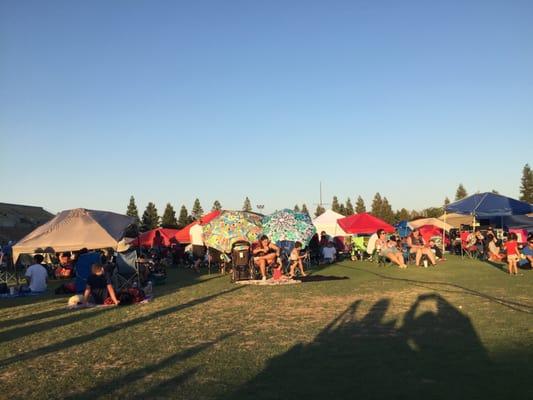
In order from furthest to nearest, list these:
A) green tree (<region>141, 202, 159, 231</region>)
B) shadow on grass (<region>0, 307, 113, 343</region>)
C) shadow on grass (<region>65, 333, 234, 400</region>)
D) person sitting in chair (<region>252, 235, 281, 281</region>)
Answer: green tree (<region>141, 202, 159, 231</region>), person sitting in chair (<region>252, 235, 281, 281</region>), shadow on grass (<region>0, 307, 113, 343</region>), shadow on grass (<region>65, 333, 234, 400</region>)

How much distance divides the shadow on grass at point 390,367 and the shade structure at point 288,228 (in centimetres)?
1062

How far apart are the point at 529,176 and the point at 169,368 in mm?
75279

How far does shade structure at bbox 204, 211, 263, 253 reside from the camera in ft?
56.4

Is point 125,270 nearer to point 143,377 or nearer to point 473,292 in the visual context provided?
point 143,377

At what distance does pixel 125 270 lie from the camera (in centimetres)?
1227

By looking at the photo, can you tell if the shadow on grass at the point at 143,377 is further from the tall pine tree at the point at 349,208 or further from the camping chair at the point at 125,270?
the tall pine tree at the point at 349,208

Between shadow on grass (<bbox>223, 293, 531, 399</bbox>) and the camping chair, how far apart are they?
6578 mm

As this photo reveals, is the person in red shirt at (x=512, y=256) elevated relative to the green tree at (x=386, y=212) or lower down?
lower down

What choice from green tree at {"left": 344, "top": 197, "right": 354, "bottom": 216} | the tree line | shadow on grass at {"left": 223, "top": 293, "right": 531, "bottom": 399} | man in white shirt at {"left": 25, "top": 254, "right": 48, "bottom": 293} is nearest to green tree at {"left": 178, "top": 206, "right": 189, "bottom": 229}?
the tree line

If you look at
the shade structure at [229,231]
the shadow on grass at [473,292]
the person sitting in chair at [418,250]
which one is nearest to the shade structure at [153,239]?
the shade structure at [229,231]

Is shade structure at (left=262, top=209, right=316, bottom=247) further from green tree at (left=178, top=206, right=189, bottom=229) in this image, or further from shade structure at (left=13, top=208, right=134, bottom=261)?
green tree at (left=178, top=206, right=189, bottom=229)

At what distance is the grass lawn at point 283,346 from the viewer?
181 inches

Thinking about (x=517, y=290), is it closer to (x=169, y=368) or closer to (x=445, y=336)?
(x=445, y=336)

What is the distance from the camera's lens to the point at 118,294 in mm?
10523
